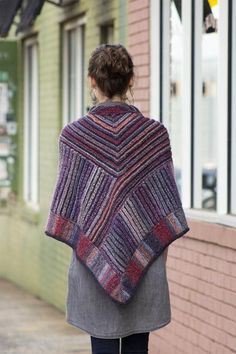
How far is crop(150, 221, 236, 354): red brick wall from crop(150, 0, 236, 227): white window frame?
5.6 inches

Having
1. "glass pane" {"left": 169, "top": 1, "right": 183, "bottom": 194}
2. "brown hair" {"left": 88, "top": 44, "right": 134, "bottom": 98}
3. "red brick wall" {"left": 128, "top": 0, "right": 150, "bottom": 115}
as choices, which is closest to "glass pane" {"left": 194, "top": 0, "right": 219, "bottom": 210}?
"glass pane" {"left": 169, "top": 1, "right": 183, "bottom": 194}

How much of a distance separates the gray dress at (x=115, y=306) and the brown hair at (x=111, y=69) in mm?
686

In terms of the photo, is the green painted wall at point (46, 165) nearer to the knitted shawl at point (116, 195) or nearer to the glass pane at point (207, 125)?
the glass pane at point (207, 125)

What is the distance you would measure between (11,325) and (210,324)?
11.2 feet

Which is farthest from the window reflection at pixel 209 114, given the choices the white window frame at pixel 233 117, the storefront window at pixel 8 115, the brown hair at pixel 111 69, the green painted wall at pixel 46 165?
the storefront window at pixel 8 115

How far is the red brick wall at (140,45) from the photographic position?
847 centimetres

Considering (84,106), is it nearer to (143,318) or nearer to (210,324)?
(210,324)

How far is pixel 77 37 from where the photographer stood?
11.0 meters


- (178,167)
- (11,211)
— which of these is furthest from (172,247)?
(11,211)

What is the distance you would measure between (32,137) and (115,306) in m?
8.55

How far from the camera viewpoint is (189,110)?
7.83 meters

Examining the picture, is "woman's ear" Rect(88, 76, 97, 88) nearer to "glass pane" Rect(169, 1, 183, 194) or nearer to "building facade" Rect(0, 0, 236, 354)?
"building facade" Rect(0, 0, 236, 354)

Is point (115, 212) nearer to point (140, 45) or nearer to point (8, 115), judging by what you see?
point (140, 45)

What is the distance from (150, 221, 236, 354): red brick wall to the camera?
6965 millimetres
